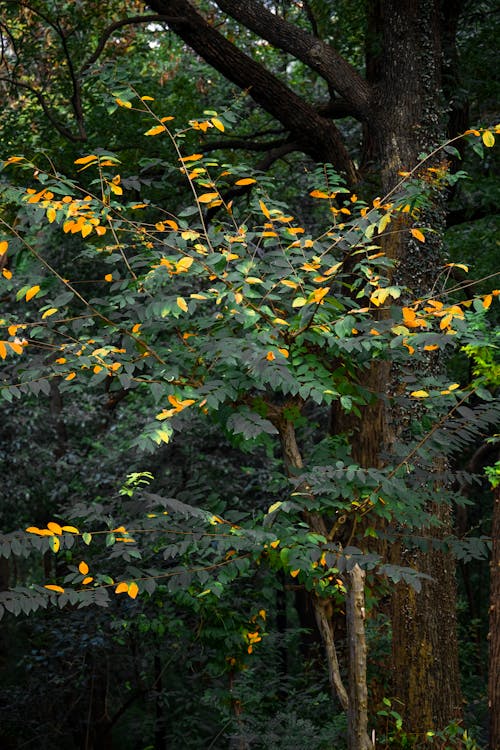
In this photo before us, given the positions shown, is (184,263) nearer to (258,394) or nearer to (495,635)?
(258,394)

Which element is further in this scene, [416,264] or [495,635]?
[416,264]

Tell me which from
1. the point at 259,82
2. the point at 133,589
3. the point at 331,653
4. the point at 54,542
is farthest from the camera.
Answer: the point at 259,82

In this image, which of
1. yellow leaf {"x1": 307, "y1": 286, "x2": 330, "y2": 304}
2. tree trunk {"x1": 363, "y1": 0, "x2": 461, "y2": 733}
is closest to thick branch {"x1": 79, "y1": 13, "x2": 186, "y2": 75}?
tree trunk {"x1": 363, "y1": 0, "x2": 461, "y2": 733}

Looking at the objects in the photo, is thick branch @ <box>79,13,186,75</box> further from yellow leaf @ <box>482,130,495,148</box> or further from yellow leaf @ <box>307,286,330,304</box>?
yellow leaf @ <box>307,286,330,304</box>

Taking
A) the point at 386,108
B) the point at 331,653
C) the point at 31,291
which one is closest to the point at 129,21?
the point at 386,108

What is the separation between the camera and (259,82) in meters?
7.43

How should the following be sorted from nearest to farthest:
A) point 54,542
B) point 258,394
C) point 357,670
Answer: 1. point 54,542
2. point 357,670
3. point 258,394

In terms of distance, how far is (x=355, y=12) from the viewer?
9039 millimetres

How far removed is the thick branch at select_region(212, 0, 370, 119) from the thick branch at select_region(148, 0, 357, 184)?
262 millimetres

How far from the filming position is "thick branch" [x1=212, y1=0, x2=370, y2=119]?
24.2 ft

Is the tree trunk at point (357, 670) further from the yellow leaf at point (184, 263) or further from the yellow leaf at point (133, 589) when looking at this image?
the yellow leaf at point (184, 263)

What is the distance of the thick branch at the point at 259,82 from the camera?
24.0ft

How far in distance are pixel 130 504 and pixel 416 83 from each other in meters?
4.67

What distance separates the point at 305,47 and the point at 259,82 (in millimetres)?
478
